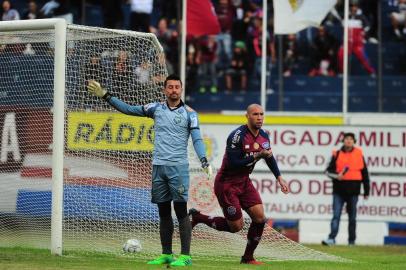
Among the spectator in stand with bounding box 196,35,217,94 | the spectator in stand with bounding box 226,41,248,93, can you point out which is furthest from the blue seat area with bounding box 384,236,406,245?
the spectator in stand with bounding box 196,35,217,94

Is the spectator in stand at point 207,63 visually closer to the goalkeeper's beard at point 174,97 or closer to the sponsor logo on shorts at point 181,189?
the goalkeeper's beard at point 174,97

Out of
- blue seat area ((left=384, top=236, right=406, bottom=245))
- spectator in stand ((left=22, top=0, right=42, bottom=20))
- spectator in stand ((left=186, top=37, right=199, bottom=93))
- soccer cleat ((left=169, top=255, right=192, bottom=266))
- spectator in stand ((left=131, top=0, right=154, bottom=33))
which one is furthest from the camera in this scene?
spectator in stand ((left=186, top=37, right=199, bottom=93))

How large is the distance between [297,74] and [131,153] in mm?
10690

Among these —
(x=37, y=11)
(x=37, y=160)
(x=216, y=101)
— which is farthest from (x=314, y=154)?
(x=37, y=160)

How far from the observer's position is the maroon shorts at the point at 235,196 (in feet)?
46.5

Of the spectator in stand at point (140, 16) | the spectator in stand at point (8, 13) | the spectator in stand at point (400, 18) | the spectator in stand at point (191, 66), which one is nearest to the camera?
the spectator in stand at point (8, 13)

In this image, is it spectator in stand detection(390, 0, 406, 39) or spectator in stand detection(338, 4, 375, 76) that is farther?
spectator in stand detection(390, 0, 406, 39)

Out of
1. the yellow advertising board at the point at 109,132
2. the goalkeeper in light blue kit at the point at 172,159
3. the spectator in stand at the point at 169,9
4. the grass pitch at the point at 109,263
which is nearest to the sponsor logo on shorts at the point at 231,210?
the grass pitch at the point at 109,263

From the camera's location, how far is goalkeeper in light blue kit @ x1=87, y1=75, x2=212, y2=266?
1310cm

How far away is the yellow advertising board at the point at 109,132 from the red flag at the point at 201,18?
6.92 m

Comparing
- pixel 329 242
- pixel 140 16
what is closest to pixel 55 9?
pixel 140 16

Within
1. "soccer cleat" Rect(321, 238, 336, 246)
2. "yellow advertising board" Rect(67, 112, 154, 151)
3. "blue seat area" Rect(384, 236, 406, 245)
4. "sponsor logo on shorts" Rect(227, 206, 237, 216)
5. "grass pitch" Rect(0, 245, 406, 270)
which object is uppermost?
"yellow advertising board" Rect(67, 112, 154, 151)

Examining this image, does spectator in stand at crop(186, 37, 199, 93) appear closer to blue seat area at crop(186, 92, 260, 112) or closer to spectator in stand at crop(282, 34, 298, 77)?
blue seat area at crop(186, 92, 260, 112)

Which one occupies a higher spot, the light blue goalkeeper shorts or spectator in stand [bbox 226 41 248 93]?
spectator in stand [bbox 226 41 248 93]
